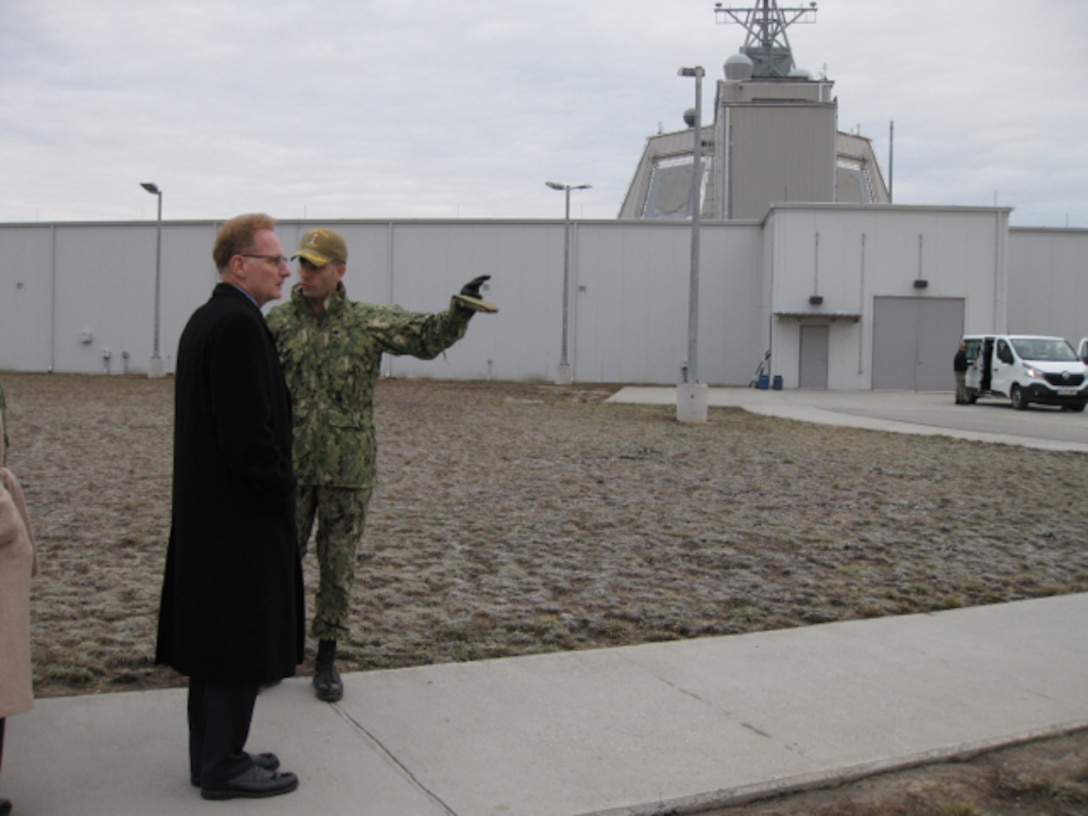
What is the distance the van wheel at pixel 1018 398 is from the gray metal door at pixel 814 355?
35.6ft

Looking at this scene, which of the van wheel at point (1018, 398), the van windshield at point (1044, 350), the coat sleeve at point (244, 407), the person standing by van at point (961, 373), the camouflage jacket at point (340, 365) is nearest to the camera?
the coat sleeve at point (244, 407)

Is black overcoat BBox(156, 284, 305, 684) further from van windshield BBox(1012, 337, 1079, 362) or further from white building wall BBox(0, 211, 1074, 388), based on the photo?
white building wall BBox(0, 211, 1074, 388)

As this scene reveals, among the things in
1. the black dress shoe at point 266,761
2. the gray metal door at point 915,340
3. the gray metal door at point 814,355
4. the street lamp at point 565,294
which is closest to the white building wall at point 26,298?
the street lamp at point 565,294

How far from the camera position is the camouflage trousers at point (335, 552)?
14.1 ft

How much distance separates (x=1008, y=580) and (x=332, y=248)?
4.90 meters

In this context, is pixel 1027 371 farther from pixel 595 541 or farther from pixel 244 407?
pixel 244 407

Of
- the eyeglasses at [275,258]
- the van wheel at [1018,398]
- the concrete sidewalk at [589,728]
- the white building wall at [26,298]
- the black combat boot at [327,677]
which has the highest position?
the white building wall at [26,298]

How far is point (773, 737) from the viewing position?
4.00 m

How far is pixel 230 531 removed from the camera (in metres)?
3.30

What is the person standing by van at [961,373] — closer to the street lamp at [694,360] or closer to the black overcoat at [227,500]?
the street lamp at [694,360]

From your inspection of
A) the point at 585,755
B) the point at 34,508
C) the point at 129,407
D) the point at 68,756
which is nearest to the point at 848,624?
the point at 585,755

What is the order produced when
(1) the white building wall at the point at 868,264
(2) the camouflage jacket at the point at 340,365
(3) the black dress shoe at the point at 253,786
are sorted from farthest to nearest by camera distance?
(1) the white building wall at the point at 868,264
(2) the camouflage jacket at the point at 340,365
(3) the black dress shoe at the point at 253,786

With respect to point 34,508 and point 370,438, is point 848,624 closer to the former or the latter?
point 370,438

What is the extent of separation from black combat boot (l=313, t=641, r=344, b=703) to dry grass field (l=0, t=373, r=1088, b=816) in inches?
18.7
